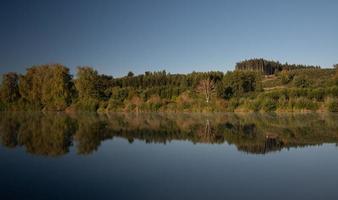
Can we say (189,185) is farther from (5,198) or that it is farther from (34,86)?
(34,86)

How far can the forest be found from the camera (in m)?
51.4

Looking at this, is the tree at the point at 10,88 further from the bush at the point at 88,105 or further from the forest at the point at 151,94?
the bush at the point at 88,105

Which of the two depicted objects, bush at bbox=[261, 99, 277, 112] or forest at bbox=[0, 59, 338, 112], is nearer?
bush at bbox=[261, 99, 277, 112]

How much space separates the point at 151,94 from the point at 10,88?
2920 cm

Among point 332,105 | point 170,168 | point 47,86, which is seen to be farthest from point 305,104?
point 47,86

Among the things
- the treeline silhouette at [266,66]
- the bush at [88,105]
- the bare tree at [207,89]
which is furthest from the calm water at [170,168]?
the treeline silhouette at [266,66]

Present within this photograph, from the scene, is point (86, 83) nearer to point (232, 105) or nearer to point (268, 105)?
point (232, 105)

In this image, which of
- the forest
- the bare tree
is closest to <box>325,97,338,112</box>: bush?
the forest

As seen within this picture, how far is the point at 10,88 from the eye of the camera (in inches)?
2884

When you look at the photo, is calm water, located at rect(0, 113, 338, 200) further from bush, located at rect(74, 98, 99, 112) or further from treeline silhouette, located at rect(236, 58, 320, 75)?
treeline silhouette, located at rect(236, 58, 320, 75)

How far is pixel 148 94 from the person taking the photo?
65.1 m

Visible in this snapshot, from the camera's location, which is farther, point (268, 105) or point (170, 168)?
point (268, 105)

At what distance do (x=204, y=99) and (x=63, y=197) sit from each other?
51.7 meters

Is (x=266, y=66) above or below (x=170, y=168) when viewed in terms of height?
above
